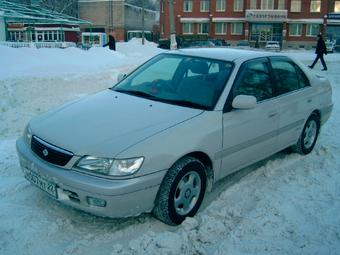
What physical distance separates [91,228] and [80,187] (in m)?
0.53

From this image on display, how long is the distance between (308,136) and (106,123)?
11.0 feet

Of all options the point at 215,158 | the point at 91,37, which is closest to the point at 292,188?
the point at 215,158

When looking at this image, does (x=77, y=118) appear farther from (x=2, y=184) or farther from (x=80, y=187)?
(x=2, y=184)

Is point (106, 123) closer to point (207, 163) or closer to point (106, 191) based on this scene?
point (106, 191)

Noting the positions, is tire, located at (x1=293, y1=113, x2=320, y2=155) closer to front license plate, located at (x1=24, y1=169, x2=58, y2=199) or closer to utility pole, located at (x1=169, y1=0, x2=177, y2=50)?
front license plate, located at (x1=24, y1=169, x2=58, y2=199)

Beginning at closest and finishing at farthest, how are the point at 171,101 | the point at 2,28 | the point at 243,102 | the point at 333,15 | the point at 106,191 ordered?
the point at 106,191
the point at 243,102
the point at 171,101
the point at 2,28
the point at 333,15

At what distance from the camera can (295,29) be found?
181 feet

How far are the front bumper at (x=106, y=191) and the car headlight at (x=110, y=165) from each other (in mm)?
62

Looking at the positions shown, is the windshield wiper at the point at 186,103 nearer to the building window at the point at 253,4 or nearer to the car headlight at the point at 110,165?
the car headlight at the point at 110,165

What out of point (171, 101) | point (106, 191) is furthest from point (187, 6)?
point (106, 191)

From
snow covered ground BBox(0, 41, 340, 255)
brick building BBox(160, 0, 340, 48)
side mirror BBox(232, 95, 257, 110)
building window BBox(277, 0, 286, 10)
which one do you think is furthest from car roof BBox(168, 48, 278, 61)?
building window BBox(277, 0, 286, 10)

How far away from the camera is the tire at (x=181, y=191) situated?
144 inches

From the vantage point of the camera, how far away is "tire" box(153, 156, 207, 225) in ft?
12.0

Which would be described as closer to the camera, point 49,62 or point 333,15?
point 49,62
